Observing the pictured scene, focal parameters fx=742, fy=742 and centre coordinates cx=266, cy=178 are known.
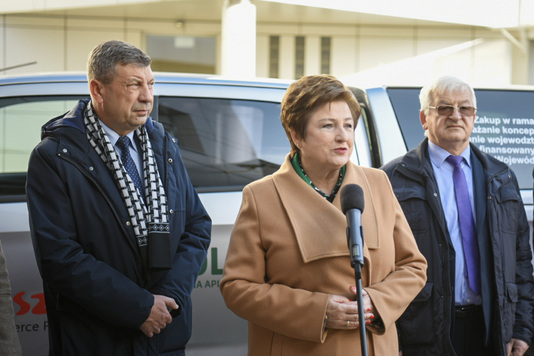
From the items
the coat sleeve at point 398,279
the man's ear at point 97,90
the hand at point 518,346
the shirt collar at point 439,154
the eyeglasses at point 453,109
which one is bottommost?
the hand at point 518,346

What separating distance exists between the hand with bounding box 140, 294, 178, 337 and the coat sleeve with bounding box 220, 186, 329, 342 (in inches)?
12.5

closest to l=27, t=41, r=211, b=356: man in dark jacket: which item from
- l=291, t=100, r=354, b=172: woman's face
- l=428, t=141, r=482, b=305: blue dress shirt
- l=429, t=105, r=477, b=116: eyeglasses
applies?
l=291, t=100, r=354, b=172: woman's face

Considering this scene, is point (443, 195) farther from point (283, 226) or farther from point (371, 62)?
point (371, 62)

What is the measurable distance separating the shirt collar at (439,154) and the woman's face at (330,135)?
858 millimetres

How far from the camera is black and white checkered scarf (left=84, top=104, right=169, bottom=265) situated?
297 centimetres

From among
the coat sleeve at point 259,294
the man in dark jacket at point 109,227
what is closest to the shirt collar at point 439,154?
the coat sleeve at point 259,294

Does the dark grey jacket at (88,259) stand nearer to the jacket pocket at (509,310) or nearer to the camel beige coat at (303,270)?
the camel beige coat at (303,270)

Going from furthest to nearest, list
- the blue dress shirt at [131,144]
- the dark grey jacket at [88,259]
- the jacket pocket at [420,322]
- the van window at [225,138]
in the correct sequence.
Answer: the van window at [225,138] < the jacket pocket at [420,322] < the blue dress shirt at [131,144] < the dark grey jacket at [88,259]

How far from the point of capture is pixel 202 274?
382 centimetres

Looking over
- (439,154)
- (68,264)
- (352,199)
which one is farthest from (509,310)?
(68,264)

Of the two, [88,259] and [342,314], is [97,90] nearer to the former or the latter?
[88,259]

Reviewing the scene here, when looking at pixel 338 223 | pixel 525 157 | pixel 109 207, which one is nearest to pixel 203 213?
pixel 109 207

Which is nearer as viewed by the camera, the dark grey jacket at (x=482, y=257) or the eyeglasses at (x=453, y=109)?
the dark grey jacket at (x=482, y=257)

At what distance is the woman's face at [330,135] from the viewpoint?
273 cm
